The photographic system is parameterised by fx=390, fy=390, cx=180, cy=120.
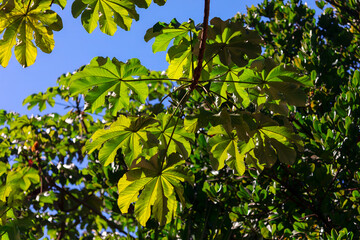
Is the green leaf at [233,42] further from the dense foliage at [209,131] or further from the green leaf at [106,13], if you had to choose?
the green leaf at [106,13]

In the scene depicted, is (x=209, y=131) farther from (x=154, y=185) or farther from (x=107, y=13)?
(x=107, y=13)

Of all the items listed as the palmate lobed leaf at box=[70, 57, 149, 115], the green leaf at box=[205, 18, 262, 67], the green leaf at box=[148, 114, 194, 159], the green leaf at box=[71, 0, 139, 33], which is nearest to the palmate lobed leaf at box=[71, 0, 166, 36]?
the green leaf at box=[71, 0, 139, 33]

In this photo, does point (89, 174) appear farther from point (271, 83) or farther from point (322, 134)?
point (271, 83)

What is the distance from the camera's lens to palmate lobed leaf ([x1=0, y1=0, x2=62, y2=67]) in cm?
123

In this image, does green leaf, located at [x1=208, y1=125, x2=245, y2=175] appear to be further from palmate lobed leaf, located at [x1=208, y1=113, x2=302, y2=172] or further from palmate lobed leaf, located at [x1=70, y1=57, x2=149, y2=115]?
palmate lobed leaf, located at [x1=70, y1=57, x2=149, y2=115]

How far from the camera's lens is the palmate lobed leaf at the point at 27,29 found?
123 cm

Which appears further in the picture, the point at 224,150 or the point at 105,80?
the point at 224,150

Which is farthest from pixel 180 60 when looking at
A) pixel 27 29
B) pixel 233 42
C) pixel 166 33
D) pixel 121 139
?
pixel 27 29

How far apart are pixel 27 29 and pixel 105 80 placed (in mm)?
310

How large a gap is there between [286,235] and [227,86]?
4.93 ft

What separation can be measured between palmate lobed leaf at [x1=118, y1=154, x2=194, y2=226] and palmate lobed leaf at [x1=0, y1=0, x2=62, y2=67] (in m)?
0.51

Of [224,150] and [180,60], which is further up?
[180,60]

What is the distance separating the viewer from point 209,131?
136 cm

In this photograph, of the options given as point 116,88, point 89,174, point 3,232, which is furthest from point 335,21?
point 3,232
